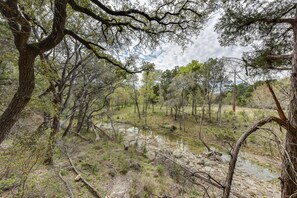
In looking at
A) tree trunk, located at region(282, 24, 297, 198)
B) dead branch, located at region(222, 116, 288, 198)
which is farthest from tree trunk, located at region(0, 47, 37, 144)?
tree trunk, located at region(282, 24, 297, 198)

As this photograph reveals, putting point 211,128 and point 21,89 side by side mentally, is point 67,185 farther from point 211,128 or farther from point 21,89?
point 211,128

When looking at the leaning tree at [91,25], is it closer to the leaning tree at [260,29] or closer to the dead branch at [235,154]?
the leaning tree at [260,29]

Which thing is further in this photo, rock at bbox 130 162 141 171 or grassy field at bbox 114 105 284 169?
grassy field at bbox 114 105 284 169

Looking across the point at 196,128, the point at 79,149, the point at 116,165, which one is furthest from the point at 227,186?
the point at 196,128

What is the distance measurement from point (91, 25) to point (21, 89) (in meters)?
3.14

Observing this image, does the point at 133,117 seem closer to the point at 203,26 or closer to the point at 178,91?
the point at 178,91

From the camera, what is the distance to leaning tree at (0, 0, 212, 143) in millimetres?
2484

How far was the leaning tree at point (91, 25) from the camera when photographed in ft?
8.15

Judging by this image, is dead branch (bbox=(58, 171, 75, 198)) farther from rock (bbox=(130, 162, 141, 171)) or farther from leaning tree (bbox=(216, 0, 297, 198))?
leaning tree (bbox=(216, 0, 297, 198))

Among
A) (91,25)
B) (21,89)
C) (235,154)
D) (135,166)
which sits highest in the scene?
(91,25)

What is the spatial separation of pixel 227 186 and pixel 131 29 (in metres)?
3.89

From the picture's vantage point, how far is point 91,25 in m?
4.91

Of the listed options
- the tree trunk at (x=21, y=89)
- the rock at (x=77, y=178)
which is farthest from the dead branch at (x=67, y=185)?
the tree trunk at (x=21, y=89)

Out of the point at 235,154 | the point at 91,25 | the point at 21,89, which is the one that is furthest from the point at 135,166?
the point at 235,154
